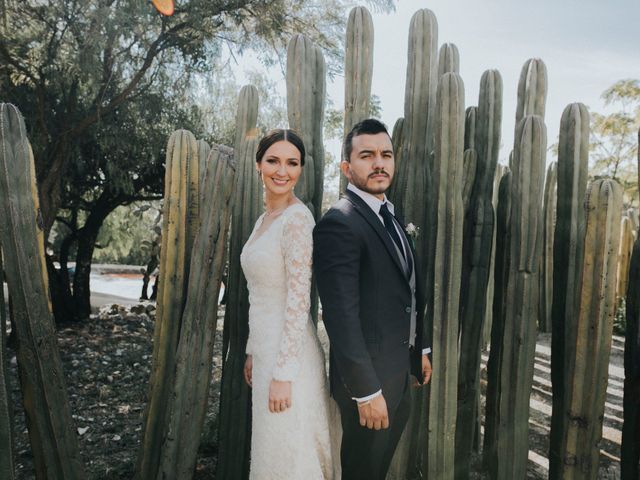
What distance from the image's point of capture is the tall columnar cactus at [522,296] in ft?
9.42

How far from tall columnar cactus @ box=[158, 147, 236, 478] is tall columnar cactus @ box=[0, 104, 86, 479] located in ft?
1.58

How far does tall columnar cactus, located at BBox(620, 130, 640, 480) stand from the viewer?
8.56 feet

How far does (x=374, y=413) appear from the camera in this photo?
2.05 m

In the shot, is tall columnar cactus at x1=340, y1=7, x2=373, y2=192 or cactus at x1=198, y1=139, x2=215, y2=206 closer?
cactus at x1=198, y1=139, x2=215, y2=206

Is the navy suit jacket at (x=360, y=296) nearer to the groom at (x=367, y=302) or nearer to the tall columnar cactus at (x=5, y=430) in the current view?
the groom at (x=367, y=302)

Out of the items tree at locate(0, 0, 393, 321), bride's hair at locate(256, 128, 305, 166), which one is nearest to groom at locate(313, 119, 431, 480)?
bride's hair at locate(256, 128, 305, 166)

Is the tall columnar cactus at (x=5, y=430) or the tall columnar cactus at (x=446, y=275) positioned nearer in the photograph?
the tall columnar cactus at (x=5, y=430)

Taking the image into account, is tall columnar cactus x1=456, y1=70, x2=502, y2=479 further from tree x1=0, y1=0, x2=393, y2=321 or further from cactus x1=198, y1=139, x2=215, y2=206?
tree x1=0, y1=0, x2=393, y2=321

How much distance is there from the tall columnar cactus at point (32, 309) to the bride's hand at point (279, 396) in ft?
3.75

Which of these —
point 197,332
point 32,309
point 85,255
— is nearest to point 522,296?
point 197,332

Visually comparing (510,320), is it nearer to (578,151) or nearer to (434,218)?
(434,218)

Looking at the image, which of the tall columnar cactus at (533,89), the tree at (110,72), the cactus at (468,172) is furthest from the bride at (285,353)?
the tree at (110,72)

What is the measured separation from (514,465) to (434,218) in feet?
4.77

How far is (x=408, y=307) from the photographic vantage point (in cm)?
225
